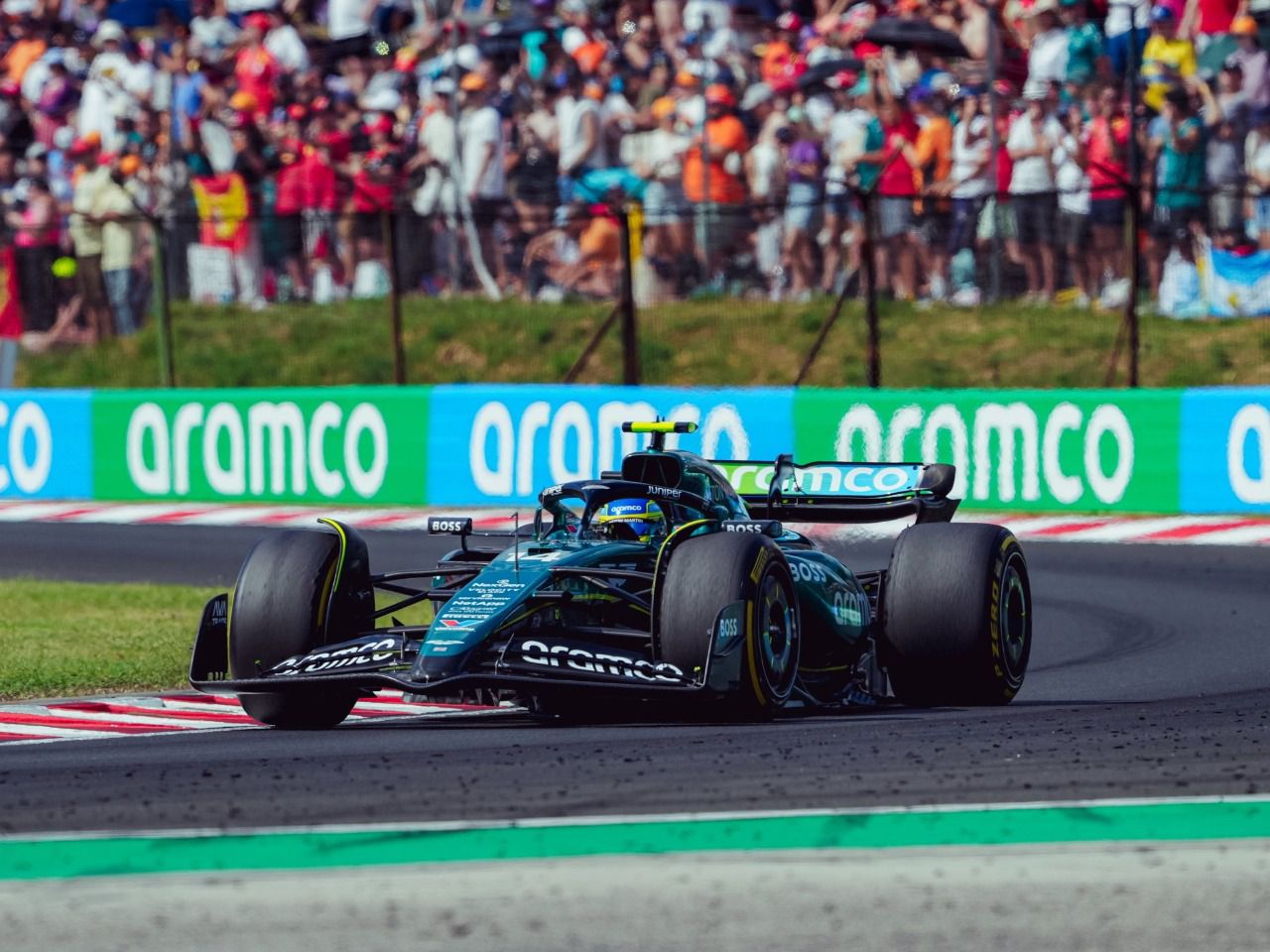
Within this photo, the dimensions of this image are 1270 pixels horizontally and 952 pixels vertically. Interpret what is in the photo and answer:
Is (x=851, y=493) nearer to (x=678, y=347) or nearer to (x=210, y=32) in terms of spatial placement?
(x=678, y=347)

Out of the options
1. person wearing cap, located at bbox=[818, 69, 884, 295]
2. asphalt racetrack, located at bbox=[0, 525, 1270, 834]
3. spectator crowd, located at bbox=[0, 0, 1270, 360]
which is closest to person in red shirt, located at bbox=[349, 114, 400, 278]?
spectator crowd, located at bbox=[0, 0, 1270, 360]

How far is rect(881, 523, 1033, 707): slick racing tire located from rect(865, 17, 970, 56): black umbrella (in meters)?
10.7

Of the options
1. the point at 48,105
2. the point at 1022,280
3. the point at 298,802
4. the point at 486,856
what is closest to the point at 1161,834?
the point at 486,856

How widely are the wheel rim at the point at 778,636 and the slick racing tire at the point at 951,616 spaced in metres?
0.81

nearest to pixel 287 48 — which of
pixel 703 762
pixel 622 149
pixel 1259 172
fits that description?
pixel 622 149

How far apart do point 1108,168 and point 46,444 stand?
9.38 metres

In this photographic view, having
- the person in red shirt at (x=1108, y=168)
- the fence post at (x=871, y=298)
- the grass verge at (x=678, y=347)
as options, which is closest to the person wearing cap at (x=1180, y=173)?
the person in red shirt at (x=1108, y=168)

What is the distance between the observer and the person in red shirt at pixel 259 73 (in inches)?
909

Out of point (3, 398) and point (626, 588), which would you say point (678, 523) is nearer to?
point (626, 588)

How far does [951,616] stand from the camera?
31.2 ft

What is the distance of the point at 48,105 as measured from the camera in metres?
24.3

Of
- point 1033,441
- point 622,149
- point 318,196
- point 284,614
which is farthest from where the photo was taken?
point 318,196

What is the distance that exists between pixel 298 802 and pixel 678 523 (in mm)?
3393

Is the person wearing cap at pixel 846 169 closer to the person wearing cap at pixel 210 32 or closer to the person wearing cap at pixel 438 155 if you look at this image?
the person wearing cap at pixel 438 155
